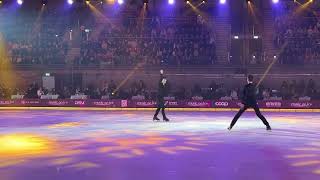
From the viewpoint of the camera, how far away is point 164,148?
11.6 m

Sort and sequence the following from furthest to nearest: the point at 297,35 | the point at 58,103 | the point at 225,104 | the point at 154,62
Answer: the point at 154,62 → the point at 297,35 → the point at 58,103 → the point at 225,104

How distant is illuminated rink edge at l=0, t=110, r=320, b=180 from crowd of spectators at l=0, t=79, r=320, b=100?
918 cm

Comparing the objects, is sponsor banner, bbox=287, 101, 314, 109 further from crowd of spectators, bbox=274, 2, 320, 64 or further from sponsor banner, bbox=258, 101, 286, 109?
crowd of spectators, bbox=274, 2, 320, 64

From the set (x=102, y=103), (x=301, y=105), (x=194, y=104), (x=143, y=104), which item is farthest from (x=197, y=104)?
(x=301, y=105)

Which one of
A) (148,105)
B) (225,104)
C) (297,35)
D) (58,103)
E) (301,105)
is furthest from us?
(297,35)

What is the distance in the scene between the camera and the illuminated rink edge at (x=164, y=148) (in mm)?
8836

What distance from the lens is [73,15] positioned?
110ft

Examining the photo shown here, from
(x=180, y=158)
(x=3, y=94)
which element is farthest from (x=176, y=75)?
(x=180, y=158)

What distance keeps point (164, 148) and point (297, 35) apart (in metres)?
21.1

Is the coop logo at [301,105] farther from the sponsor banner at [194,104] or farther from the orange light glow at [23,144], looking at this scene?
the orange light glow at [23,144]

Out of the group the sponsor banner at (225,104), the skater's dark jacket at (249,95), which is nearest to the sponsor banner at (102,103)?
the sponsor banner at (225,104)

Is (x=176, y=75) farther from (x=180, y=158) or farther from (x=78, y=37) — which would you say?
(x=180, y=158)

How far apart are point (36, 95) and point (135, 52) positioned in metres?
6.64

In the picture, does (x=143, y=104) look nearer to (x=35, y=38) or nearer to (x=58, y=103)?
(x=58, y=103)
